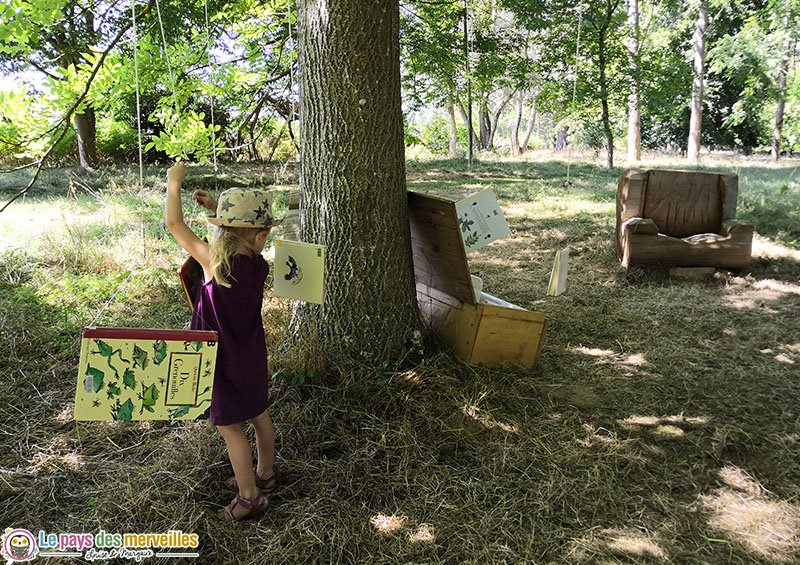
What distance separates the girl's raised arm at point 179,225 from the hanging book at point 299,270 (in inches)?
17.2

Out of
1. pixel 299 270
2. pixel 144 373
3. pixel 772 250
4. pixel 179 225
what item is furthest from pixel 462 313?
pixel 772 250

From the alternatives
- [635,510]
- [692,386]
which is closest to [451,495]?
[635,510]

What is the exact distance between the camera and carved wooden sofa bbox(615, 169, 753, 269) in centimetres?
538

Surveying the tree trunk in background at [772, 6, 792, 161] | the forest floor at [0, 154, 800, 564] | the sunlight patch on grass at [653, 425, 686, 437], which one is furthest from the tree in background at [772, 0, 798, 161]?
the sunlight patch on grass at [653, 425, 686, 437]

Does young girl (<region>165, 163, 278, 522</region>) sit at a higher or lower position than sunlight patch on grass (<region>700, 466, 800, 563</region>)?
higher

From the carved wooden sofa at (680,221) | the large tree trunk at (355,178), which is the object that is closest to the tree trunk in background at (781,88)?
the carved wooden sofa at (680,221)

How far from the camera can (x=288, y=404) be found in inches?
109

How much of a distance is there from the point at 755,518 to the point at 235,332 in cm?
226

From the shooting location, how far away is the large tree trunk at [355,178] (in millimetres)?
2775

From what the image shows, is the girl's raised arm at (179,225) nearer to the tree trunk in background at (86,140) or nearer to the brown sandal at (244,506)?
the brown sandal at (244,506)

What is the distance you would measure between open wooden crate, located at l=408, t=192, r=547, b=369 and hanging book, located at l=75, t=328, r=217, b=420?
161cm

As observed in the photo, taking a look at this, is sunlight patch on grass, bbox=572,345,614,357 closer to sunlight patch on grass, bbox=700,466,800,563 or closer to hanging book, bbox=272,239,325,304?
sunlight patch on grass, bbox=700,466,800,563

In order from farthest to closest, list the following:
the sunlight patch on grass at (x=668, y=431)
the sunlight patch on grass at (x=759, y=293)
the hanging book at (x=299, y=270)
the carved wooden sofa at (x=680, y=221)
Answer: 1. the carved wooden sofa at (x=680, y=221)
2. the sunlight patch on grass at (x=759, y=293)
3. the sunlight patch on grass at (x=668, y=431)
4. the hanging book at (x=299, y=270)

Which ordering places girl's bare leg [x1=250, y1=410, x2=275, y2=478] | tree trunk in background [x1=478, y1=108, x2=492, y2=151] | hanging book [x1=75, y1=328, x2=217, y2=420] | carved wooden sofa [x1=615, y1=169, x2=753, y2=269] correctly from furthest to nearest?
1. tree trunk in background [x1=478, y1=108, x2=492, y2=151]
2. carved wooden sofa [x1=615, y1=169, x2=753, y2=269]
3. girl's bare leg [x1=250, y1=410, x2=275, y2=478]
4. hanging book [x1=75, y1=328, x2=217, y2=420]
